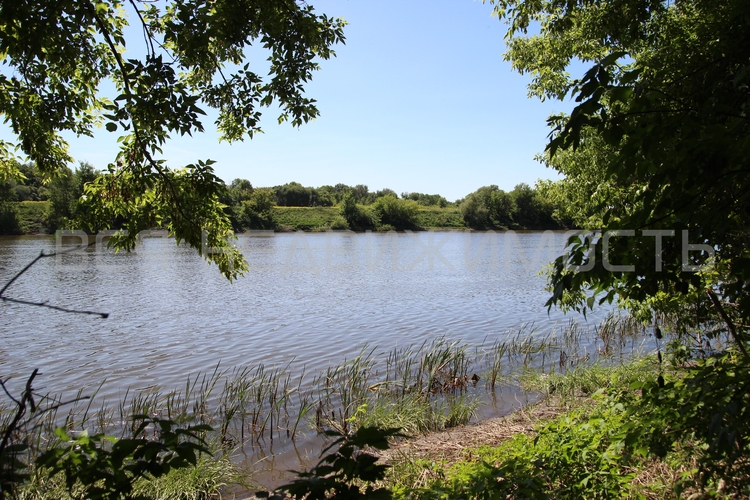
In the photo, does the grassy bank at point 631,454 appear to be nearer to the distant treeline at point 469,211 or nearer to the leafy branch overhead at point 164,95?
the leafy branch overhead at point 164,95

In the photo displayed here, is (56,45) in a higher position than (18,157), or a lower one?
higher

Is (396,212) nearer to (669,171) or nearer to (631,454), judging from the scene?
(631,454)

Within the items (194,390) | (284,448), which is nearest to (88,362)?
(194,390)

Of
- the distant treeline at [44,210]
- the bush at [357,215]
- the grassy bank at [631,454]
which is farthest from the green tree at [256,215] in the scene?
the grassy bank at [631,454]

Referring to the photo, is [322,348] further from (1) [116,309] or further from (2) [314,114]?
(1) [116,309]

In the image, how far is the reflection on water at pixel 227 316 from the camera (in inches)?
442

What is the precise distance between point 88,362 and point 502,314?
1189cm

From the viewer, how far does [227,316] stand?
16.3 metres

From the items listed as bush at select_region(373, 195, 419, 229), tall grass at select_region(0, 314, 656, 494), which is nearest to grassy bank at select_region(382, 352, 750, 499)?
tall grass at select_region(0, 314, 656, 494)

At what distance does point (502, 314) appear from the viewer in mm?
16766

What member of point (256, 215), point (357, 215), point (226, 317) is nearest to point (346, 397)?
point (226, 317)

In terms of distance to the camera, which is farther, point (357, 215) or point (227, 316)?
point (357, 215)

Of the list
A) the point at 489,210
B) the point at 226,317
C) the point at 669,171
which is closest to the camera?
the point at 669,171

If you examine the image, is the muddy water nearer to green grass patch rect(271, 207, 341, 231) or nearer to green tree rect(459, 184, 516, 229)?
green grass patch rect(271, 207, 341, 231)
